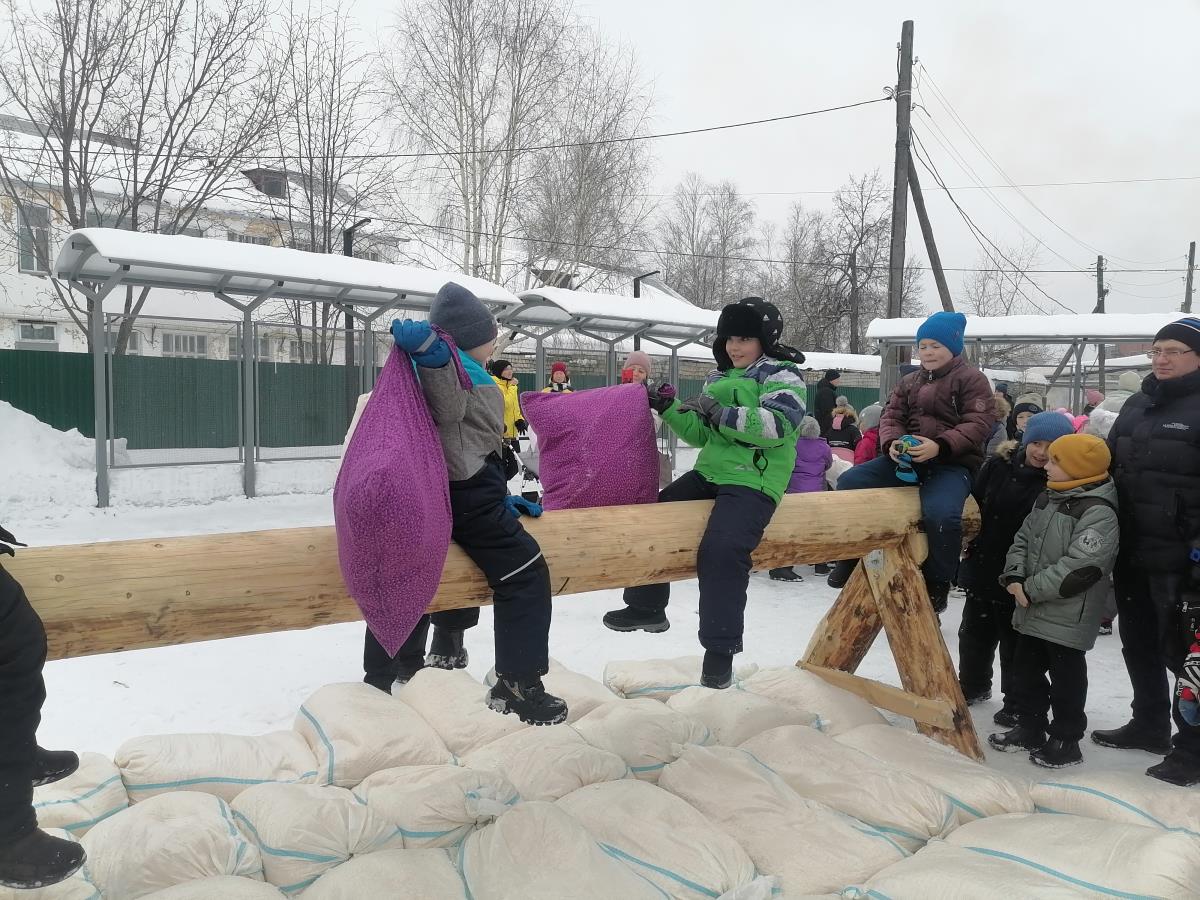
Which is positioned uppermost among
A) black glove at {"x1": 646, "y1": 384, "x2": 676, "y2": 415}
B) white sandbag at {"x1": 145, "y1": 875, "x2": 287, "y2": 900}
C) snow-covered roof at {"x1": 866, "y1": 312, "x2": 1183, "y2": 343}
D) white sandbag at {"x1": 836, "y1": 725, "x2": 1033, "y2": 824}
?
snow-covered roof at {"x1": 866, "y1": 312, "x2": 1183, "y2": 343}

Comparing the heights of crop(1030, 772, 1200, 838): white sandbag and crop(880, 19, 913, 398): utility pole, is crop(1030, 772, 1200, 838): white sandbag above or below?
below

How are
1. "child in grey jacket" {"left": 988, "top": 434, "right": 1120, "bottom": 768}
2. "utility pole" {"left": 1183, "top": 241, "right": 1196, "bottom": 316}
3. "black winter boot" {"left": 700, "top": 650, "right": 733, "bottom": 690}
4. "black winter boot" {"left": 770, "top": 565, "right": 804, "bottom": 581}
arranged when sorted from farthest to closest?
"utility pole" {"left": 1183, "top": 241, "right": 1196, "bottom": 316}
"black winter boot" {"left": 770, "top": 565, "right": 804, "bottom": 581}
"child in grey jacket" {"left": 988, "top": 434, "right": 1120, "bottom": 768}
"black winter boot" {"left": 700, "top": 650, "right": 733, "bottom": 690}

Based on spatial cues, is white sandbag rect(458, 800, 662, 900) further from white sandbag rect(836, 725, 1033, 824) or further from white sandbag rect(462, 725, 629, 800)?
white sandbag rect(836, 725, 1033, 824)

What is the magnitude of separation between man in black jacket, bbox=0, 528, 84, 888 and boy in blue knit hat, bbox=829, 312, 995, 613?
3.31 metres

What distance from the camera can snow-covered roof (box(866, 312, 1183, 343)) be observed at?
11164 millimetres

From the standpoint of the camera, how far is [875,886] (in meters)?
2.58

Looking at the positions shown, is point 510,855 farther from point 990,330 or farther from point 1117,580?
point 990,330

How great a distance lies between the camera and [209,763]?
2.97 metres

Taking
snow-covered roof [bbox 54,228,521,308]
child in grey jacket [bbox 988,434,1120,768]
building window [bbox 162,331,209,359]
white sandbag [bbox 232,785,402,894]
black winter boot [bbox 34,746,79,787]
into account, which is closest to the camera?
black winter boot [bbox 34,746,79,787]

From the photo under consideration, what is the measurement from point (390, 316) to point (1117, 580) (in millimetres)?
15130

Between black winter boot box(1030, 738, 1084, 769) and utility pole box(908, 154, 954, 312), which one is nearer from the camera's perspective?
black winter boot box(1030, 738, 1084, 769)

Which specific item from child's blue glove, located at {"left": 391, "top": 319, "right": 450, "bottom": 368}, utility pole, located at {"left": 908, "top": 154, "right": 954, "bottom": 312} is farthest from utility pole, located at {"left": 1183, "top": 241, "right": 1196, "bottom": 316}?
child's blue glove, located at {"left": 391, "top": 319, "right": 450, "bottom": 368}

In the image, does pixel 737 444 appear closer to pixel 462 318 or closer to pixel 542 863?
pixel 462 318

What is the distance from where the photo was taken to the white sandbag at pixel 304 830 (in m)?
2.58
